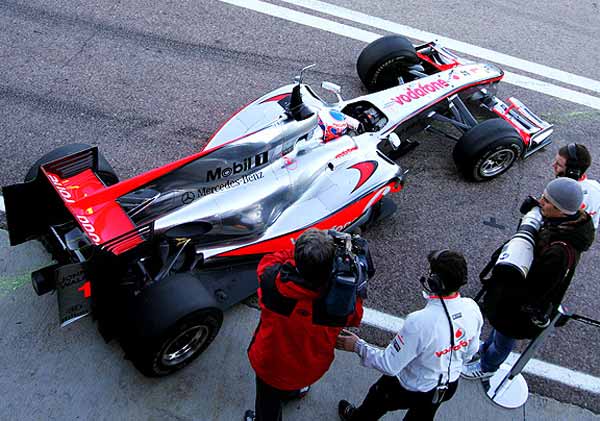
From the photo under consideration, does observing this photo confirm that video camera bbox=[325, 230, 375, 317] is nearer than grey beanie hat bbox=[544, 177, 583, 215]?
Yes

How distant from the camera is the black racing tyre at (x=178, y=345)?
366 centimetres

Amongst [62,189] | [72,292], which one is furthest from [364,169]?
[72,292]

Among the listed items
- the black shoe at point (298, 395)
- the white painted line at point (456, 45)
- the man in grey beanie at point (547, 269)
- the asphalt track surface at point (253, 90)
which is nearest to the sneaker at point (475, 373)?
the asphalt track surface at point (253, 90)

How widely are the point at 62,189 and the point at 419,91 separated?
3698 millimetres

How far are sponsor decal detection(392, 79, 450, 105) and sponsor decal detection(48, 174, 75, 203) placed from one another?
329 centimetres

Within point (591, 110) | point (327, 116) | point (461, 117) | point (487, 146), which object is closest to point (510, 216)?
point (487, 146)

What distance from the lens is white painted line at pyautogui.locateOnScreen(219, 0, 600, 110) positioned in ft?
25.0

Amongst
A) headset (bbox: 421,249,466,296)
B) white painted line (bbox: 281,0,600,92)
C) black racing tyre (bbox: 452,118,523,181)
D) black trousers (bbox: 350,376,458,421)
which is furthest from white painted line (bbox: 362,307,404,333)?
white painted line (bbox: 281,0,600,92)

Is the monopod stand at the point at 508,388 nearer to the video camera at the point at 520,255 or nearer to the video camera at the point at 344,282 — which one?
the video camera at the point at 520,255

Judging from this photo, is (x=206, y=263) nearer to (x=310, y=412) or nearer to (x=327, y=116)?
(x=310, y=412)

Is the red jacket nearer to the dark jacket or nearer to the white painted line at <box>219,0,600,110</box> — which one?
the dark jacket

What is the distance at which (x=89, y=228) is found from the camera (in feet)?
12.2

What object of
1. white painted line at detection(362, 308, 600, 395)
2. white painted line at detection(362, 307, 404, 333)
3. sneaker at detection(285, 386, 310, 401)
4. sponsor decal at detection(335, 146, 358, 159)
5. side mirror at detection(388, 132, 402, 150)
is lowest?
white painted line at detection(362, 308, 600, 395)

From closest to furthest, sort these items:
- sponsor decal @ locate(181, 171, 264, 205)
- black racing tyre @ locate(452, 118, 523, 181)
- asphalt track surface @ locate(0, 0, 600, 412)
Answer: sponsor decal @ locate(181, 171, 264, 205), asphalt track surface @ locate(0, 0, 600, 412), black racing tyre @ locate(452, 118, 523, 181)
